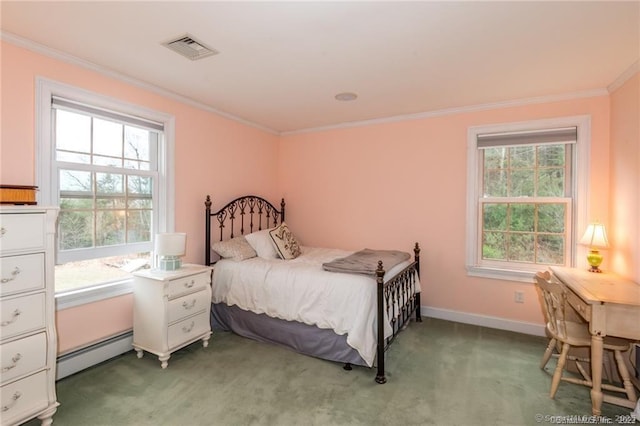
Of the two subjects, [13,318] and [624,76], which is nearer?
[13,318]

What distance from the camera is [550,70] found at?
8.55 ft

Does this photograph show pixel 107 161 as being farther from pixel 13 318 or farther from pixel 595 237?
pixel 595 237

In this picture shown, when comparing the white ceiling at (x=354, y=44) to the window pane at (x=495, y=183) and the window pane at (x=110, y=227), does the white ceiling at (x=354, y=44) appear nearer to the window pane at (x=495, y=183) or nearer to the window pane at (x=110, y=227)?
the window pane at (x=495, y=183)

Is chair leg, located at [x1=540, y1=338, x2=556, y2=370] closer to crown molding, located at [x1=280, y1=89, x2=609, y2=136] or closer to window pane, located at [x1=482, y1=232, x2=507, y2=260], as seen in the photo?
window pane, located at [x1=482, y1=232, x2=507, y2=260]

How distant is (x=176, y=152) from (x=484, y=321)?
369 centimetres

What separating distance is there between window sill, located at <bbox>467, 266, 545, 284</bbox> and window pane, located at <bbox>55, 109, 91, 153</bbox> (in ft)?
12.7

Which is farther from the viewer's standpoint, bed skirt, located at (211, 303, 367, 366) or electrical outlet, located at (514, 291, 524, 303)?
electrical outlet, located at (514, 291, 524, 303)

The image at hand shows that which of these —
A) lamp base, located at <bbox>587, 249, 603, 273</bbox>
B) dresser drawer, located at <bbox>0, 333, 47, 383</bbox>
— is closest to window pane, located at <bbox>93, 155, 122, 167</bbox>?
dresser drawer, located at <bbox>0, 333, 47, 383</bbox>

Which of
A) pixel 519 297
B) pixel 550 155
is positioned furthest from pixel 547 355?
pixel 550 155

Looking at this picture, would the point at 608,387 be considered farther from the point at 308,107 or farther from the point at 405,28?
the point at 308,107

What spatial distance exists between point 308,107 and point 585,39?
2379 millimetres

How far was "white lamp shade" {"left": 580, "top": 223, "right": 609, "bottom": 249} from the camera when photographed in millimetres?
2736

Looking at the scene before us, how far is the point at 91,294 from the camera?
2.57m

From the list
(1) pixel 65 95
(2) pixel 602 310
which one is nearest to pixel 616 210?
(2) pixel 602 310
